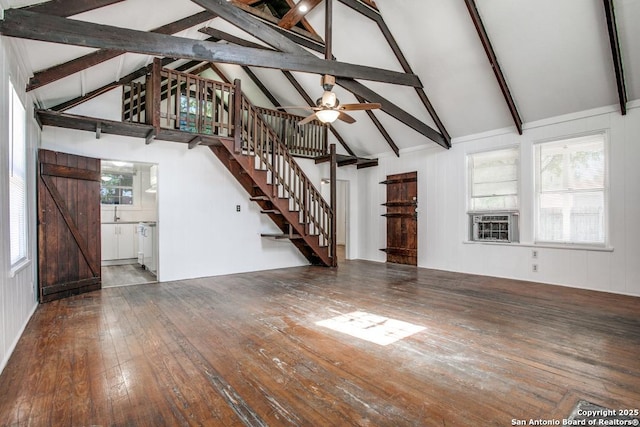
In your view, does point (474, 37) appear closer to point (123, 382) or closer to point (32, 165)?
point (123, 382)

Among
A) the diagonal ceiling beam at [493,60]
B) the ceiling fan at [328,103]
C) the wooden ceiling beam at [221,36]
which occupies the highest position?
the wooden ceiling beam at [221,36]

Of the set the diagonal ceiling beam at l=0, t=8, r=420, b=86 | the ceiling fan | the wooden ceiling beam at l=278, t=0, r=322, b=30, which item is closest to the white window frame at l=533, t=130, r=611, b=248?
the ceiling fan

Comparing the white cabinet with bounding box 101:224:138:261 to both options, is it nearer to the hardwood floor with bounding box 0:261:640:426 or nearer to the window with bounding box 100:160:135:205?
the window with bounding box 100:160:135:205

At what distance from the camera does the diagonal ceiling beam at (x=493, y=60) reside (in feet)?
14.8

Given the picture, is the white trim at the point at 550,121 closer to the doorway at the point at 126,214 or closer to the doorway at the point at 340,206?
the doorway at the point at 340,206

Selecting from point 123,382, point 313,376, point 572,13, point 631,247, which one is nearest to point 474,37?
point 572,13

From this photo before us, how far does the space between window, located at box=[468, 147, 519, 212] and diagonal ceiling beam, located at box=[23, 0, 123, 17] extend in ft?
21.0

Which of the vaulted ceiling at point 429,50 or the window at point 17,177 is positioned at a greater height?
the vaulted ceiling at point 429,50

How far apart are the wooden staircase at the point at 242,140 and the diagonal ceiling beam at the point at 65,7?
195cm

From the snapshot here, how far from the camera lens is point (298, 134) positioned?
308 inches

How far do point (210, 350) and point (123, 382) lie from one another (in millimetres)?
711

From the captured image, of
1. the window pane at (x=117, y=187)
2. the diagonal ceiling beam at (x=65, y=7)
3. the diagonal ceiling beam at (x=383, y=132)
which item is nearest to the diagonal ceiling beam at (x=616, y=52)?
the diagonal ceiling beam at (x=383, y=132)

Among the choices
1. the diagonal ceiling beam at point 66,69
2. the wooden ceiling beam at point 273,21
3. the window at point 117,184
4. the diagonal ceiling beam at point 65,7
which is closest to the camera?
the diagonal ceiling beam at point 65,7

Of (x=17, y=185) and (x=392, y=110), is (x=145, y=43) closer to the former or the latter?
(x=17, y=185)
